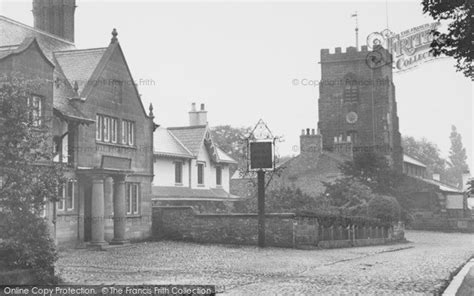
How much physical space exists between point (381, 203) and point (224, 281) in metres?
25.4

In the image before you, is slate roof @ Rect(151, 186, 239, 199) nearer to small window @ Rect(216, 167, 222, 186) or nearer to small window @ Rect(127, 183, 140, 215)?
small window @ Rect(216, 167, 222, 186)

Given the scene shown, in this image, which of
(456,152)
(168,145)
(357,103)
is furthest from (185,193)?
(456,152)

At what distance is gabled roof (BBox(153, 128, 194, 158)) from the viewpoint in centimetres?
4046

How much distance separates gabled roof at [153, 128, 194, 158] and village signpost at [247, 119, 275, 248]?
47.4ft

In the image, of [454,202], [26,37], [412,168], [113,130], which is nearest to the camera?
[26,37]

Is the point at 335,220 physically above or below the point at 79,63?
below

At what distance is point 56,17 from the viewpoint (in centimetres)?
3438

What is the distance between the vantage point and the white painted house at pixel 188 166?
131 ft

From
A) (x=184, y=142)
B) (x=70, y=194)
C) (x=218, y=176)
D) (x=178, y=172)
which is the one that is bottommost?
(x=70, y=194)

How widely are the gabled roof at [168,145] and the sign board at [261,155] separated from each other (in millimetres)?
14508

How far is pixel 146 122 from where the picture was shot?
3125 cm

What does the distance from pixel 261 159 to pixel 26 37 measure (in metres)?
9.88

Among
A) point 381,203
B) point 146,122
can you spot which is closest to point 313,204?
point 381,203

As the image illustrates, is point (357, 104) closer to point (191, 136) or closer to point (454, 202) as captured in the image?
point (454, 202)
